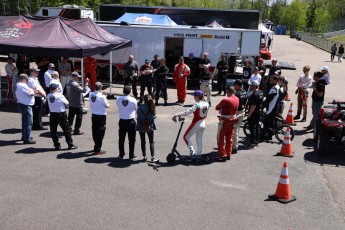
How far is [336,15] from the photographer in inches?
3984

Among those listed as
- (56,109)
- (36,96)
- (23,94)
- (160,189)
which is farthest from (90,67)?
(160,189)

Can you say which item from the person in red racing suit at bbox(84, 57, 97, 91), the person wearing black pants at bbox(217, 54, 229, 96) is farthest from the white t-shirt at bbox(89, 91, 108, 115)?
the person wearing black pants at bbox(217, 54, 229, 96)

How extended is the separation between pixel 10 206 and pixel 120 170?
2.48 metres

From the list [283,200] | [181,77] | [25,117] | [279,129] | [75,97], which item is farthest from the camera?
[181,77]

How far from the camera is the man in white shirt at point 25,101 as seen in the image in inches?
396

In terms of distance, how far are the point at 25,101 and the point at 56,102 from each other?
1104 millimetres

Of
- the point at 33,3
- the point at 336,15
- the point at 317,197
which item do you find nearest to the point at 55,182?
the point at 317,197

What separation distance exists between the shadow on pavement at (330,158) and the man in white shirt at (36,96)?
7.08 meters

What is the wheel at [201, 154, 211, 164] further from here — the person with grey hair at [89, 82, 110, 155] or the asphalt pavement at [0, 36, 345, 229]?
the person with grey hair at [89, 82, 110, 155]

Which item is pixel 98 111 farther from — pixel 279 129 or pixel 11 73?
pixel 11 73

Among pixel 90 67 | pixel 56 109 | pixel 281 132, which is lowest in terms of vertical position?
pixel 281 132

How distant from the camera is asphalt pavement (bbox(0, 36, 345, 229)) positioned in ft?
21.1

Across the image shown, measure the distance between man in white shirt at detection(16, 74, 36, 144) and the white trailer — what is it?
999cm

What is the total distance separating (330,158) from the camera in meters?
9.95
